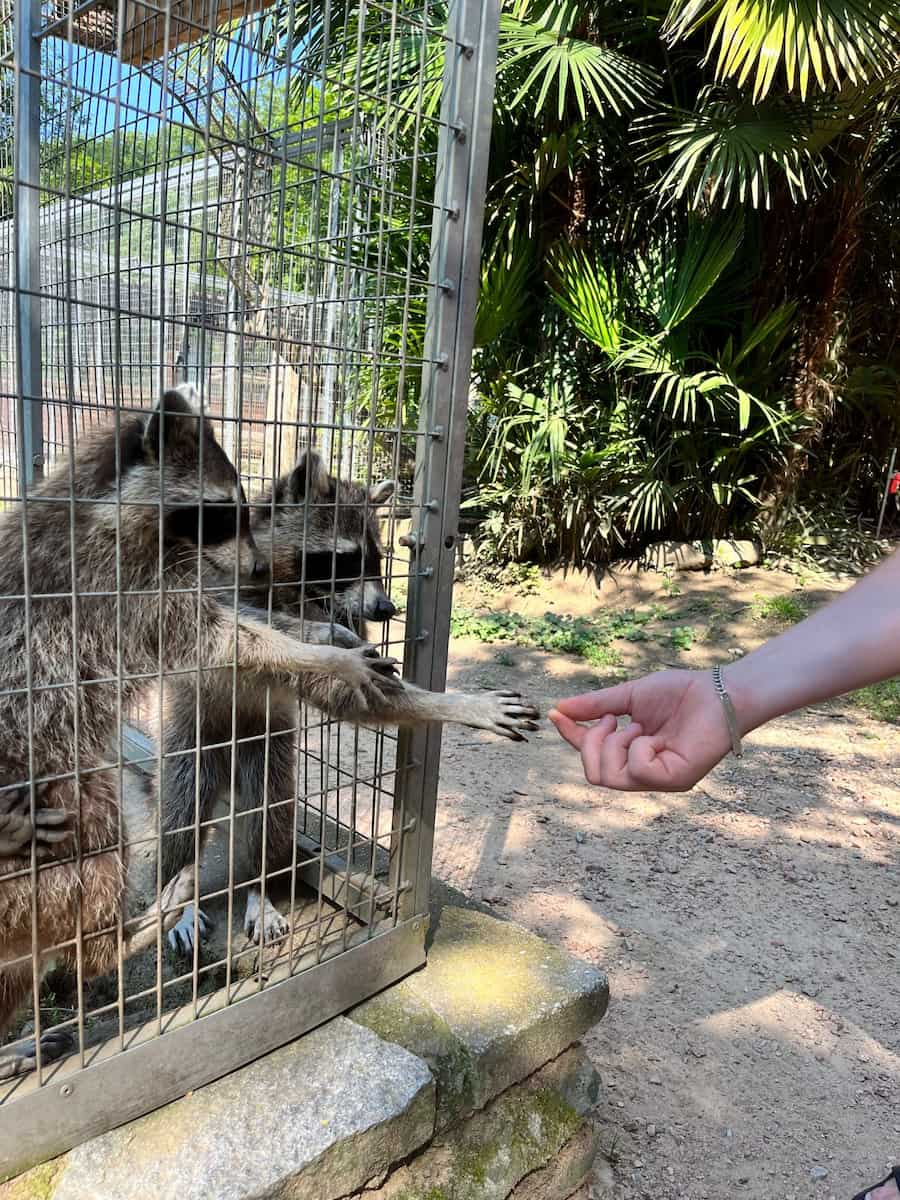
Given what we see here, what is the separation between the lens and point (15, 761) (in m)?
1.80

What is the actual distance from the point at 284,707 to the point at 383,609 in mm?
391

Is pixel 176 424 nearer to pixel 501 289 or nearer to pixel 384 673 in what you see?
pixel 384 673

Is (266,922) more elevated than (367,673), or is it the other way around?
(367,673)

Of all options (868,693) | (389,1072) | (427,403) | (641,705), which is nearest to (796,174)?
(868,693)

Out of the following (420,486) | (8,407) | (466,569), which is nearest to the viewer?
(420,486)

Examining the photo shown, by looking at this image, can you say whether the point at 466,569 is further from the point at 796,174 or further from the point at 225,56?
the point at 225,56

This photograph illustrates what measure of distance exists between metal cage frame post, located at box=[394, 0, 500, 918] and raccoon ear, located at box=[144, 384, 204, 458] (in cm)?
53

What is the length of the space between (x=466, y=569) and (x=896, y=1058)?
5.61 metres

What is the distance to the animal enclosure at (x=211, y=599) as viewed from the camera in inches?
66.1

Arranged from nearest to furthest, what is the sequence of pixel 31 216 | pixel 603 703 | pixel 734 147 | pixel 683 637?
1. pixel 603 703
2. pixel 31 216
3. pixel 734 147
4. pixel 683 637

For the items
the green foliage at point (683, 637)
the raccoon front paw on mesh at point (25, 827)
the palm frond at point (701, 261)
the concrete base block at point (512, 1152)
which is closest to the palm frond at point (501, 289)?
the palm frond at point (701, 261)

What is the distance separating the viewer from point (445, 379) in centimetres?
204

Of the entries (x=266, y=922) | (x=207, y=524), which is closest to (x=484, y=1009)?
(x=266, y=922)

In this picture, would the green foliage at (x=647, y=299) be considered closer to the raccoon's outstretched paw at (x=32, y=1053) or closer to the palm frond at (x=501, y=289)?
the palm frond at (x=501, y=289)
